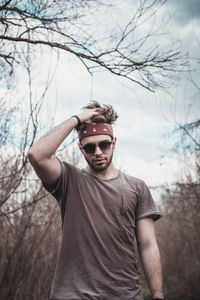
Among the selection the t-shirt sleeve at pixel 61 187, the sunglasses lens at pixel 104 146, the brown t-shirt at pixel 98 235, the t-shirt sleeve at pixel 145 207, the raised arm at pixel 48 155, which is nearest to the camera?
the brown t-shirt at pixel 98 235

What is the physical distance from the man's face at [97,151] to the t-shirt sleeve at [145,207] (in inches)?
13.9

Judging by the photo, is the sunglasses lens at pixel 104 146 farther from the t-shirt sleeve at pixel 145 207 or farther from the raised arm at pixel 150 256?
the raised arm at pixel 150 256

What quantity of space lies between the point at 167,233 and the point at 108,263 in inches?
438

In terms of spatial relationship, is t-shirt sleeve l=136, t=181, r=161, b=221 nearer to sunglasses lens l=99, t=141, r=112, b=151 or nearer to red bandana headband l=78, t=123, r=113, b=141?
sunglasses lens l=99, t=141, r=112, b=151

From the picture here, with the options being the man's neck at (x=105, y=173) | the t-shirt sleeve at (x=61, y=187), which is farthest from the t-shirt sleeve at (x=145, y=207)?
the t-shirt sleeve at (x=61, y=187)

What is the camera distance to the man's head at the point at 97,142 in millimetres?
2447

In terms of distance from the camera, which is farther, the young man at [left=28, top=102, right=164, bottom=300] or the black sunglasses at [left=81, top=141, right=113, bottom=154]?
the black sunglasses at [left=81, top=141, right=113, bottom=154]

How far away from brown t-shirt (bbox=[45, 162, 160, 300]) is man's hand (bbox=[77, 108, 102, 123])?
16.1 inches

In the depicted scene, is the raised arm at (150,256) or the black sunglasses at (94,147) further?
the black sunglasses at (94,147)

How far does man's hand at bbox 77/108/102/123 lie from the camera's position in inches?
99.0

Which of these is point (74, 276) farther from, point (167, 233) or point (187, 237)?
point (167, 233)

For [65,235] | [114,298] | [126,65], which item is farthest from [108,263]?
[126,65]

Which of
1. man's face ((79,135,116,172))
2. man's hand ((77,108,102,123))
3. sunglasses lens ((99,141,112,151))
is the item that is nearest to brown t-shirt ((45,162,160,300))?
man's face ((79,135,116,172))

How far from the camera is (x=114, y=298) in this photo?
203cm
